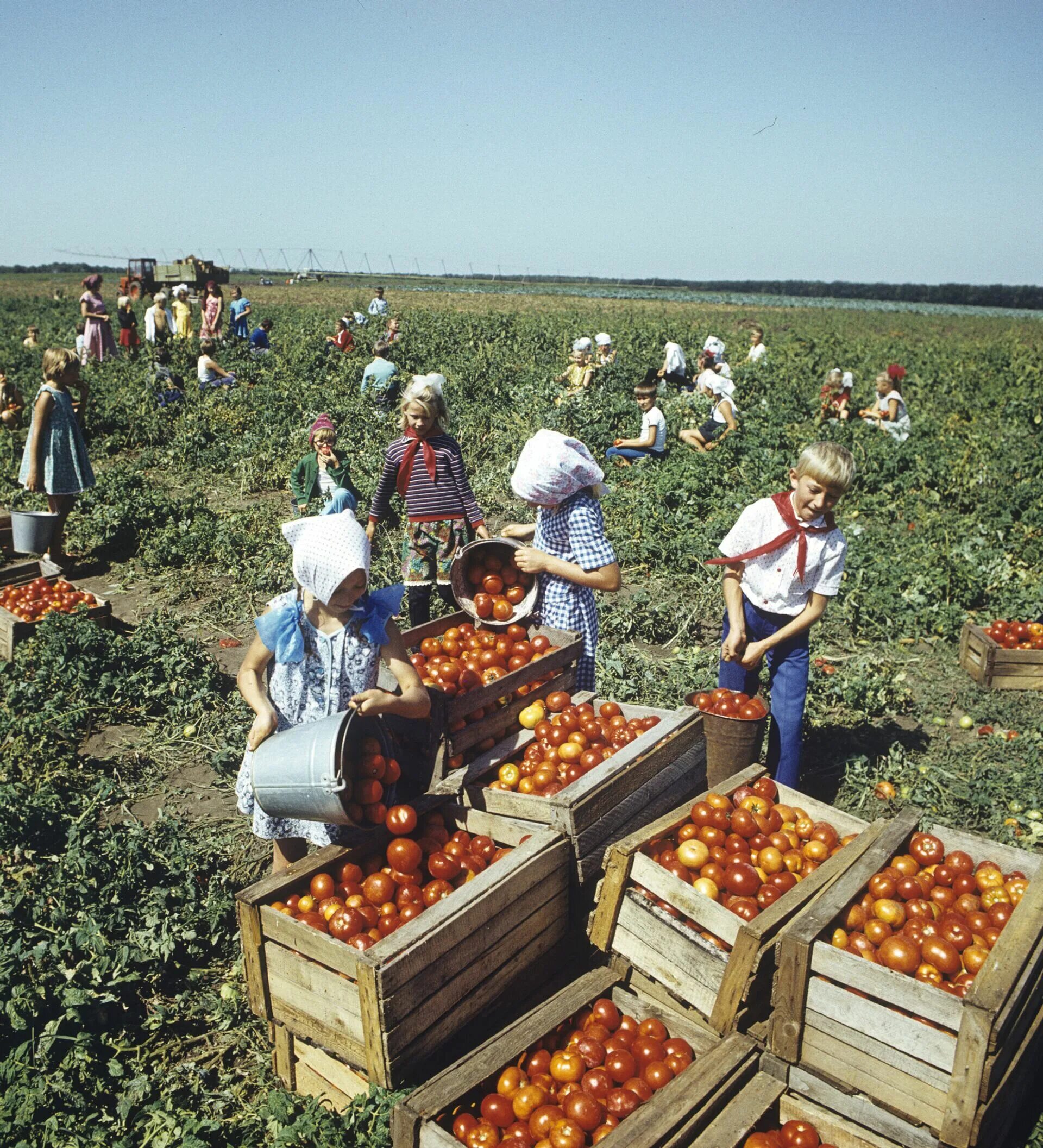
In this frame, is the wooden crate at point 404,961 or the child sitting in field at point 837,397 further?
the child sitting in field at point 837,397

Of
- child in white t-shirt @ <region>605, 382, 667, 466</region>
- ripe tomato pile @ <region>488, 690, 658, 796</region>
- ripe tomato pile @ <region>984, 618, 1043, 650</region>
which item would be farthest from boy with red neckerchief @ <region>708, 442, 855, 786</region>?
child in white t-shirt @ <region>605, 382, 667, 466</region>

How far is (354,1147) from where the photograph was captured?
3049mm

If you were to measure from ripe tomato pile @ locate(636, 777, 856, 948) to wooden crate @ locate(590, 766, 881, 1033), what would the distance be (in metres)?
0.06

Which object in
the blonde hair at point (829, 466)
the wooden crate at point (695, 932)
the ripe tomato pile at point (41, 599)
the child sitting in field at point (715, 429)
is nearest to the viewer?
the wooden crate at point (695, 932)

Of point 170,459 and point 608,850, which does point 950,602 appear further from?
point 170,459

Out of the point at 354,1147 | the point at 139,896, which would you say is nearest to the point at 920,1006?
the point at 354,1147

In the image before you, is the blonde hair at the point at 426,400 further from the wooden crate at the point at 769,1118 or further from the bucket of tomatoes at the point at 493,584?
the wooden crate at the point at 769,1118

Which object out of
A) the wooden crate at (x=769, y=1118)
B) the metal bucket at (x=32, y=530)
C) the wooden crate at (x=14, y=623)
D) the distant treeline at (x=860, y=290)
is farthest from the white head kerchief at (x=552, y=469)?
the distant treeline at (x=860, y=290)

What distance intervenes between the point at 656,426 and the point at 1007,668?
22.8ft

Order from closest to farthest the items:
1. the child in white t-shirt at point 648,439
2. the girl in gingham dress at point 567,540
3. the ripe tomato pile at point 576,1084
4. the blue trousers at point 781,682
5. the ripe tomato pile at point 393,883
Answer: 1. the ripe tomato pile at point 576,1084
2. the ripe tomato pile at point 393,883
3. the girl in gingham dress at point 567,540
4. the blue trousers at point 781,682
5. the child in white t-shirt at point 648,439

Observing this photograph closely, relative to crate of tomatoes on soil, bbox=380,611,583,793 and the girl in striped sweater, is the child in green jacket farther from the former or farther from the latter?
crate of tomatoes on soil, bbox=380,611,583,793

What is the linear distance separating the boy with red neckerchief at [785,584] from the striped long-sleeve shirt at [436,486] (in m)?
1.97

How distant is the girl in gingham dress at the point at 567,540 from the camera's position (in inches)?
176

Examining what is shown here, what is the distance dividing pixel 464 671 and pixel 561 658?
2.15 feet
